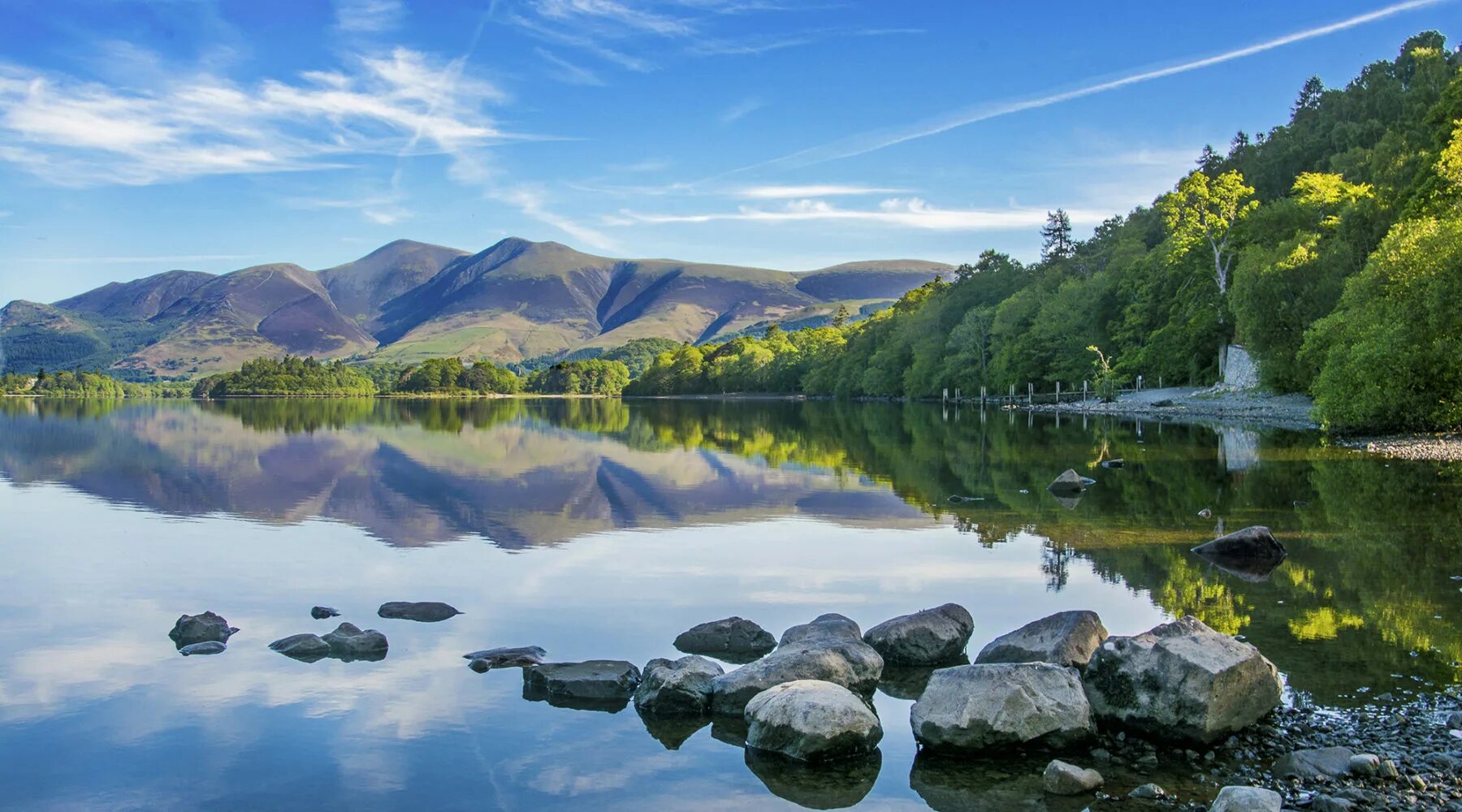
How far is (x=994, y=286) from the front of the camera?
135 meters

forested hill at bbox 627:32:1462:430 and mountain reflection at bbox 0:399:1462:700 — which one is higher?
forested hill at bbox 627:32:1462:430

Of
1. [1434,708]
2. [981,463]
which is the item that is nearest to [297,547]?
[1434,708]

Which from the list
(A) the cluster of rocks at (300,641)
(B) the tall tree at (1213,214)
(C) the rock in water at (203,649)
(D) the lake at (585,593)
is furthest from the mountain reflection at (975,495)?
(B) the tall tree at (1213,214)

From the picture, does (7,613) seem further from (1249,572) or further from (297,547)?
(1249,572)

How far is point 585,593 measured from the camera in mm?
18141

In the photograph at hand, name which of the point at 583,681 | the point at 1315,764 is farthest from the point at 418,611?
the point at 1315,764

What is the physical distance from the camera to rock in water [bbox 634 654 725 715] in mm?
11992

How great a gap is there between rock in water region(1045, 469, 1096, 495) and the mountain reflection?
0.46 m

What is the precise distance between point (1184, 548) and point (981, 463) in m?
19.4

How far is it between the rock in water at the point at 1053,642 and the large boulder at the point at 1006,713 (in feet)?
4.77

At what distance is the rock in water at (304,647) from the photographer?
14086 millimetres

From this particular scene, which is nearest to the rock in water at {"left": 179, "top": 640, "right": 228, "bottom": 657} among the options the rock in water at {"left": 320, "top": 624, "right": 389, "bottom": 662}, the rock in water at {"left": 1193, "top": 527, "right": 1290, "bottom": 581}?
the rock in water at {"left": 320, "top": 624, "right": 389, "bottom": 662}

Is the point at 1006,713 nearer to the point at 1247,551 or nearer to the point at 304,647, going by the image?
the point at 304,647

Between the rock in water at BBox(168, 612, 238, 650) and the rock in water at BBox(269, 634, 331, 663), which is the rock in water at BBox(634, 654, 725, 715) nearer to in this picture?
the rock in water at BBox(269, 634, 331, 663)
